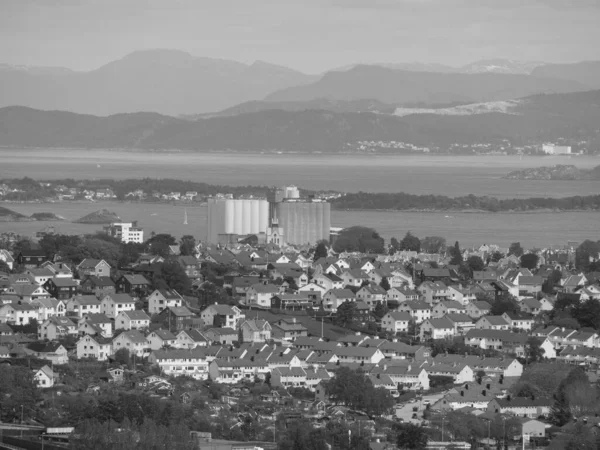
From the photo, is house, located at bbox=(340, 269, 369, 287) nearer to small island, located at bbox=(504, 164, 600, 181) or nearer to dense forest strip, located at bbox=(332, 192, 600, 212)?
dense forest strip, located at bbox=(332, 192, 600, 212)

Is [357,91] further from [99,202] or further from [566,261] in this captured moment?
[566,261]

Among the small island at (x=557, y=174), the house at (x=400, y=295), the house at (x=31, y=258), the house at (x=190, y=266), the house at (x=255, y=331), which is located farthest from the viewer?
the small island at (x=557, y=174)

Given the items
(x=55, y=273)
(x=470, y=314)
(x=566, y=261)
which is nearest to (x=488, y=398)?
(x=470, y=314)

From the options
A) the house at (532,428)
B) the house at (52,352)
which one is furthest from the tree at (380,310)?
the house at (532,428)

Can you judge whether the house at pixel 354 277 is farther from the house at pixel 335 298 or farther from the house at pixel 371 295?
the house at pixel 335 298

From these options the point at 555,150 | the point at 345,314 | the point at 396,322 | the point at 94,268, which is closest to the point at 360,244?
the point at 94,268

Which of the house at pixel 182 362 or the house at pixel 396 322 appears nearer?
the house at pixel 182 362
